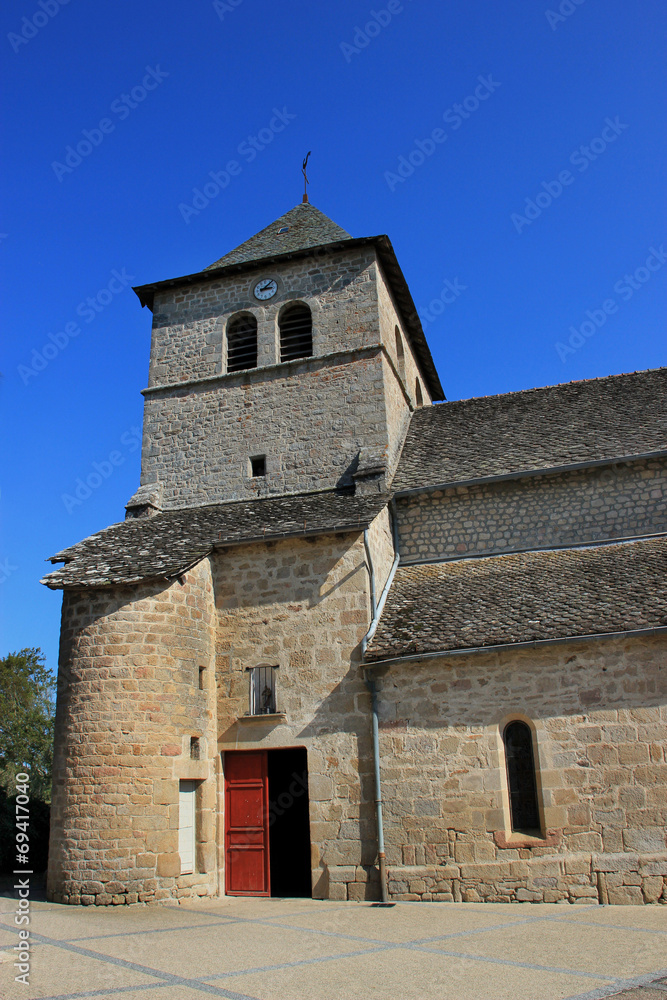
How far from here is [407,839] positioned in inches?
373

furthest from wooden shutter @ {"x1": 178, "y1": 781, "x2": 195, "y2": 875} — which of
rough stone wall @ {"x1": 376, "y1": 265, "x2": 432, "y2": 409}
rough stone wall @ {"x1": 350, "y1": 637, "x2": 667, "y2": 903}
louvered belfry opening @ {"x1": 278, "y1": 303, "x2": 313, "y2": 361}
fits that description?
rough stone wall @ {"x1": 376, "y1": 265, "x2": 432, "y2": 409}

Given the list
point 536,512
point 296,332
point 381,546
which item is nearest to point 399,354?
point 296,332

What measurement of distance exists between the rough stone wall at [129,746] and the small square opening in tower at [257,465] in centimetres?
347

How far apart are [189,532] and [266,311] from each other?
5.38 meters

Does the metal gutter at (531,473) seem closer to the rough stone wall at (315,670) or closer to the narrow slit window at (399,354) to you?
the rough stone wall at (315,670)

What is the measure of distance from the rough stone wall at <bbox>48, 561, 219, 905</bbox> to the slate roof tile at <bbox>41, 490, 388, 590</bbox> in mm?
317

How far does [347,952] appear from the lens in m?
6.41

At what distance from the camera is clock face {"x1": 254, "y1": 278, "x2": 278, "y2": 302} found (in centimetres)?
1526

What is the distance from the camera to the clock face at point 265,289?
15258mm

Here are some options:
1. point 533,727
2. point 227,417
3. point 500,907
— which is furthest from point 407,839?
point 227,417

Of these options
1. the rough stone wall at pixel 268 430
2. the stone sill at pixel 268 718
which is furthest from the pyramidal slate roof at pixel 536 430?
the stone sill at pixel 268 718

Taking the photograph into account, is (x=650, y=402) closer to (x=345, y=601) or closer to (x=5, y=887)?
(x=345, y=601)

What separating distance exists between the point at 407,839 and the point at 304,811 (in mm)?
3551

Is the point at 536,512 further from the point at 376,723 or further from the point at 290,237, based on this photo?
the point at 290,237
